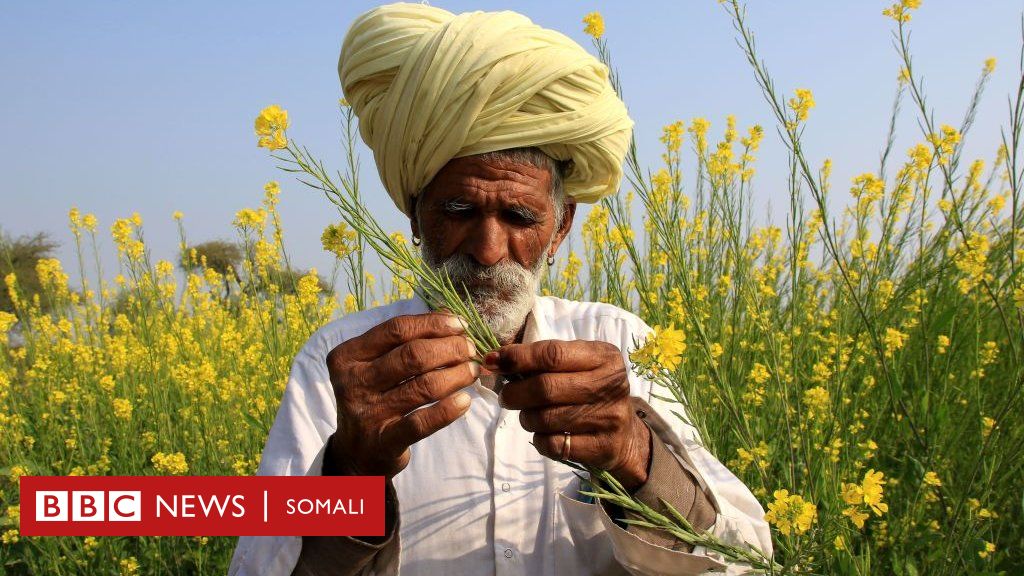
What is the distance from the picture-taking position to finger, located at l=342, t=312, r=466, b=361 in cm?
107

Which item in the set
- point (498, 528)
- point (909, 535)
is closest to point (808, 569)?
point (498, 528)

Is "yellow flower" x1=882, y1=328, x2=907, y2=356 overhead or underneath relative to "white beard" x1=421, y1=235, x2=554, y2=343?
underneath

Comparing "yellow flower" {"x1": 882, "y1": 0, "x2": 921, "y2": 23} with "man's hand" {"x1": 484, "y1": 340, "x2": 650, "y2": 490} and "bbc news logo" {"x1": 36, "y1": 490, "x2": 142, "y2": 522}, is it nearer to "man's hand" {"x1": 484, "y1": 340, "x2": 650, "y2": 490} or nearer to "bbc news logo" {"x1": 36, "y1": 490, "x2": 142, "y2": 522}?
"man's hand" {"x1": 484, "y1": 340, "x2": 650, "y2": 490}

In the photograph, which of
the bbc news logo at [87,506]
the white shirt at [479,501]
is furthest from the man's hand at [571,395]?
the bbc news logo at [87,506]

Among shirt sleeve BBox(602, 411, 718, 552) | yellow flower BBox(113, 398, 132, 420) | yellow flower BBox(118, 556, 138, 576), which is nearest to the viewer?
shirt sleeve BBox(602, 411, 718, 552)

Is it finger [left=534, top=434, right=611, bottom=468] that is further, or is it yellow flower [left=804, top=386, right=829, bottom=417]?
yellow flower [left=804, top=386, right=829, bottom=417]

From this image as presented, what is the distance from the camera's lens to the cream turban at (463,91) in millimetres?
1509

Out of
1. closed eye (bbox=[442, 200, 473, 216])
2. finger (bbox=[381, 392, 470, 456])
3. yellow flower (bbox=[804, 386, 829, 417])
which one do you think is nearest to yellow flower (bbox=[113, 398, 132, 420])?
closed eye (bbox=[442, 200, 473, 216])

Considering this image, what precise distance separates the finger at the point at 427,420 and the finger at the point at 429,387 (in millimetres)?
12

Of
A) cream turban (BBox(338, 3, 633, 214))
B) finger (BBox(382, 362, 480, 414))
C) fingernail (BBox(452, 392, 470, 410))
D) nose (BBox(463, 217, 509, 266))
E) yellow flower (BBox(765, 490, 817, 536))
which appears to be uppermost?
cream turban (BBox(338, 3, 633, 214))

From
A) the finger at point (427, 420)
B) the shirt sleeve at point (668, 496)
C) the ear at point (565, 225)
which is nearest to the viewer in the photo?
the finger at point (427, 420)

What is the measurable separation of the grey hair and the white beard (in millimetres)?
206

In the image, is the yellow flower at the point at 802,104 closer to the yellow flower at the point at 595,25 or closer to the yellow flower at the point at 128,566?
the yellow flower at the point at 595,25

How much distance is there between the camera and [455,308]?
1080 mm
